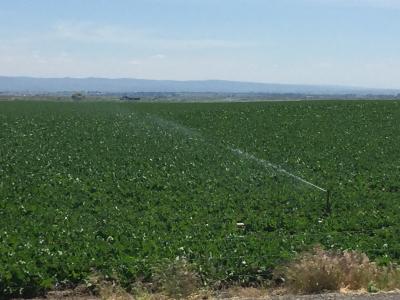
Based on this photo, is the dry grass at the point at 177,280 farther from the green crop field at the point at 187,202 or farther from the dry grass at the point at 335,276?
the dry grass at the point at 335,276

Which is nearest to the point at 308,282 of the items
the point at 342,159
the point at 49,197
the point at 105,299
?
the point at 105,299

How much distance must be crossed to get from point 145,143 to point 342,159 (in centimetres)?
746

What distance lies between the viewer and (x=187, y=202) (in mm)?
13250

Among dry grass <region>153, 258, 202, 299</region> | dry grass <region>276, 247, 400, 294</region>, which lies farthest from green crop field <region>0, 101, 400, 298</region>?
dry grass <region>276, 247, 400, 294</region>

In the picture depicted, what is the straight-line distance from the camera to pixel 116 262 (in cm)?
819

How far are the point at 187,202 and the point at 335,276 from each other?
6.66 m

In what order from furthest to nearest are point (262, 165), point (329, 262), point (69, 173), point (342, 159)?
1. point (342, 159)
2. point (262, 165)
3. point (69, 173)
4. point (329, 262)

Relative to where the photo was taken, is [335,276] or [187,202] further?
[187,202]

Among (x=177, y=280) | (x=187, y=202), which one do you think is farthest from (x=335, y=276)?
(x=187, y=202)

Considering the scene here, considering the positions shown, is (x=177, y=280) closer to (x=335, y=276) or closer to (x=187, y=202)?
(x=335, y=276)

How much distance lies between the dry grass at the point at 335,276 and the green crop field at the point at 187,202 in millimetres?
1053

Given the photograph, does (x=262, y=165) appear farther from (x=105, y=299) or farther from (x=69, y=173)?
(x=105, y=299)

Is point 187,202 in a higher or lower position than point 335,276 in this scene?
lower

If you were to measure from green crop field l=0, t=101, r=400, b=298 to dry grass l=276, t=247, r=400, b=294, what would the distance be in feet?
3.46
